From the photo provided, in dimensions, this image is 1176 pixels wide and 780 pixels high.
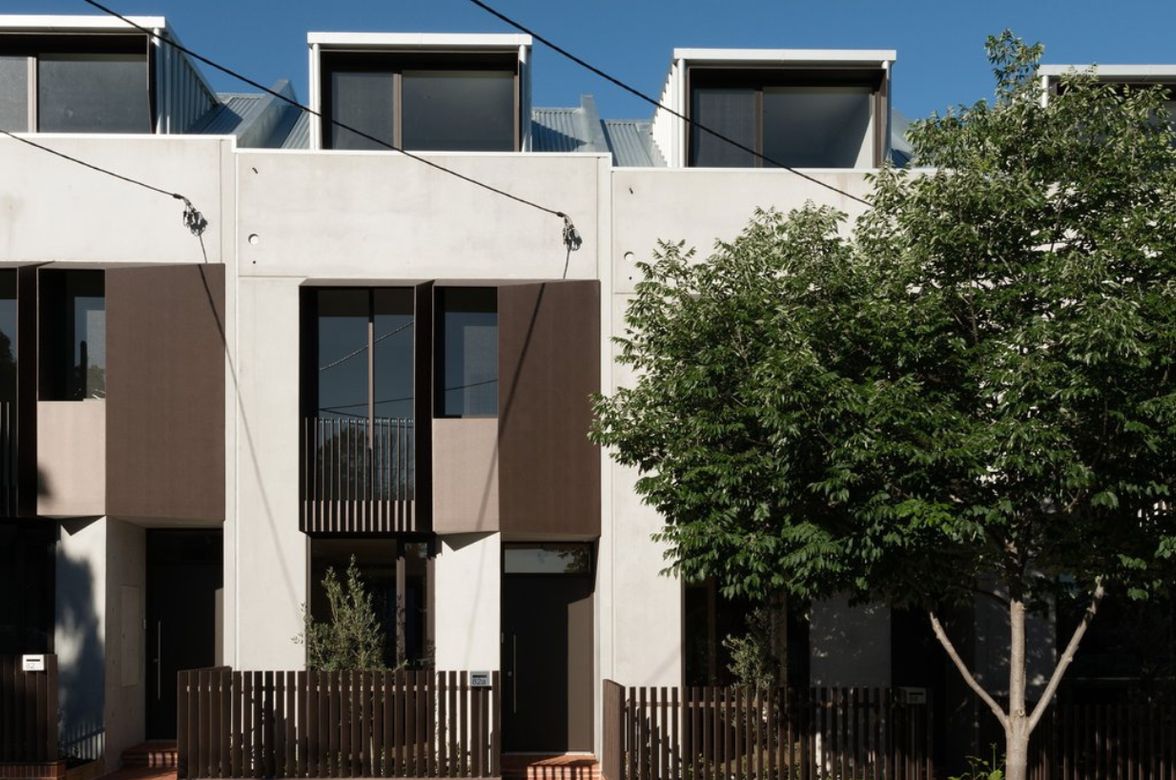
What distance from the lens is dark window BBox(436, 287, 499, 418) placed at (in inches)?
696

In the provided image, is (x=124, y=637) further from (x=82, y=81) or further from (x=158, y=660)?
(x=82, y=81)

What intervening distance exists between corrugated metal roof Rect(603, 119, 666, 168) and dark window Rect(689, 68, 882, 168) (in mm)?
1730

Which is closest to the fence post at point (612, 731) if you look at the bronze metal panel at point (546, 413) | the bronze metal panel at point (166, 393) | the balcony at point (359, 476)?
the bronze metal panel at point (546, 413)

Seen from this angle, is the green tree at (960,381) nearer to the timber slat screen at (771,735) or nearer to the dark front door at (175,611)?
the timber slat screen at (771,735)

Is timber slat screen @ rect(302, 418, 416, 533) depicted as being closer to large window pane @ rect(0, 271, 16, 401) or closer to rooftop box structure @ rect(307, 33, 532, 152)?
large window pane @ rect(0, 271, 16, 401)

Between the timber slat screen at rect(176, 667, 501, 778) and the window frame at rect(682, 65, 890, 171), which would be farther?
the window frame at rect(682, 65, 890, 171)

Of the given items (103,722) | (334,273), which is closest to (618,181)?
(334,273)

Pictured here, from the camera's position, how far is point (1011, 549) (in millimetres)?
13422

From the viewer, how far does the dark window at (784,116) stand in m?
18.7

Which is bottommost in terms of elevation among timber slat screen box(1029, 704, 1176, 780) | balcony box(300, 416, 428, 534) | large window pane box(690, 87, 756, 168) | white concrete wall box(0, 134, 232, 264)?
timber slat screen box(1029, 704, 1176, 780)

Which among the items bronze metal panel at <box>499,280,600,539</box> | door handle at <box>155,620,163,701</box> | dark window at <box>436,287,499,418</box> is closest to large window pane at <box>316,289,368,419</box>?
dark window at <box>436,287,499,418</box>

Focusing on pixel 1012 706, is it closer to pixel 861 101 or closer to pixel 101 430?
pixel 861 101

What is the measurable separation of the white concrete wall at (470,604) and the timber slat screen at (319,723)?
1382 mm

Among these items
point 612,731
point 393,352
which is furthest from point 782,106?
point 612,731
